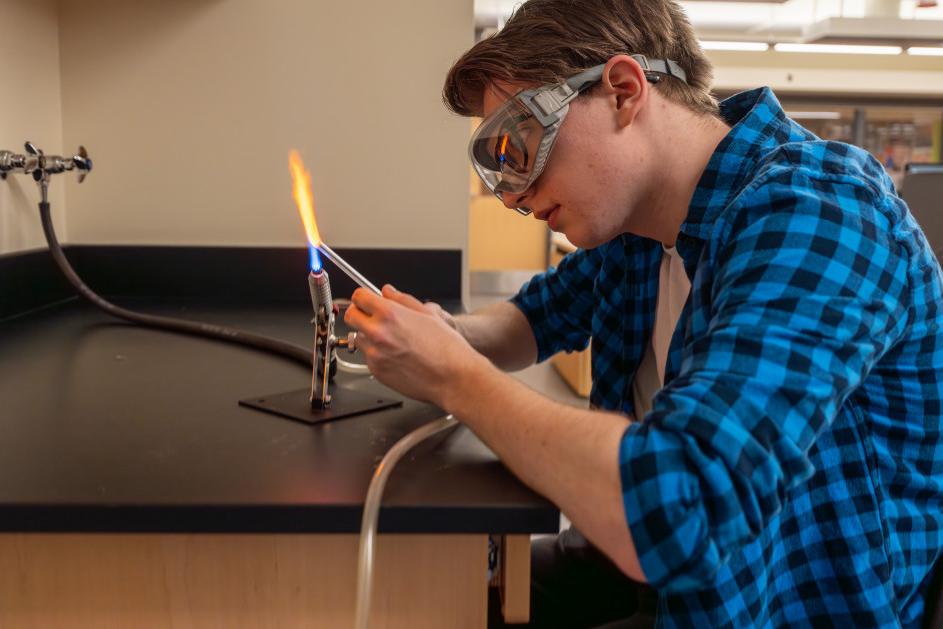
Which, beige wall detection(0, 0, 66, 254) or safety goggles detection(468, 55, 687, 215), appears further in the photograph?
beige wall detection(0, 0, 66, 254)

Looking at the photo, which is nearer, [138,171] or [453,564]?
[453,564]

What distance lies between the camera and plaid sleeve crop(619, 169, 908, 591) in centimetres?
67

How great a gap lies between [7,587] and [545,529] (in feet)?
1.81

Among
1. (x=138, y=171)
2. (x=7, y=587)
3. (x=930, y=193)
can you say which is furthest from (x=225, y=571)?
(x=930, y=193)

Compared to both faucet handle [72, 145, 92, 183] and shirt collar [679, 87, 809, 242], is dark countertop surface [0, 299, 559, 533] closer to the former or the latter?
shirt collar [679, 87, 809, 242]

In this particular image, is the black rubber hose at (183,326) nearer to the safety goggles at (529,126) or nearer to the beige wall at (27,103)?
the beige wall at (27,103)

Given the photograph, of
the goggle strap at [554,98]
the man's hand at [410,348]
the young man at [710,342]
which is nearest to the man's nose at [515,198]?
the young man at [710,342]

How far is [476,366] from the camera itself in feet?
2.80

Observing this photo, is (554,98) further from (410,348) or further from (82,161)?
(82,161)

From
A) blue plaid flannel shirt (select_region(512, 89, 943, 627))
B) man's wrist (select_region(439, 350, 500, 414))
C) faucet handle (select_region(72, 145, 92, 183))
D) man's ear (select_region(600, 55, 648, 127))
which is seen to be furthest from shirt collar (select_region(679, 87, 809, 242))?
faucet handle (select_region(72, 145, 92, 183))

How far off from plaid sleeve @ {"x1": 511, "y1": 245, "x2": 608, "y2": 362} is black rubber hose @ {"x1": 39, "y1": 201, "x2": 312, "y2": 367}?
1.23 ft

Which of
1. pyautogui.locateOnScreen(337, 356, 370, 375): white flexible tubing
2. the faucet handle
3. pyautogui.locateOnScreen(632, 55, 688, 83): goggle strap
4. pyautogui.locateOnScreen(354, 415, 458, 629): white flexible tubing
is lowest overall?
pyautogui.locateOnScreen(354, 415, 458, 629): white flexible tubing

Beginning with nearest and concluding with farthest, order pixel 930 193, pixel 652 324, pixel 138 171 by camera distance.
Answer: pixel 652 324
pixel 138 171
pixel 930 193

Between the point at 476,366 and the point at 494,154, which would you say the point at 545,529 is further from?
the point at 494,154
